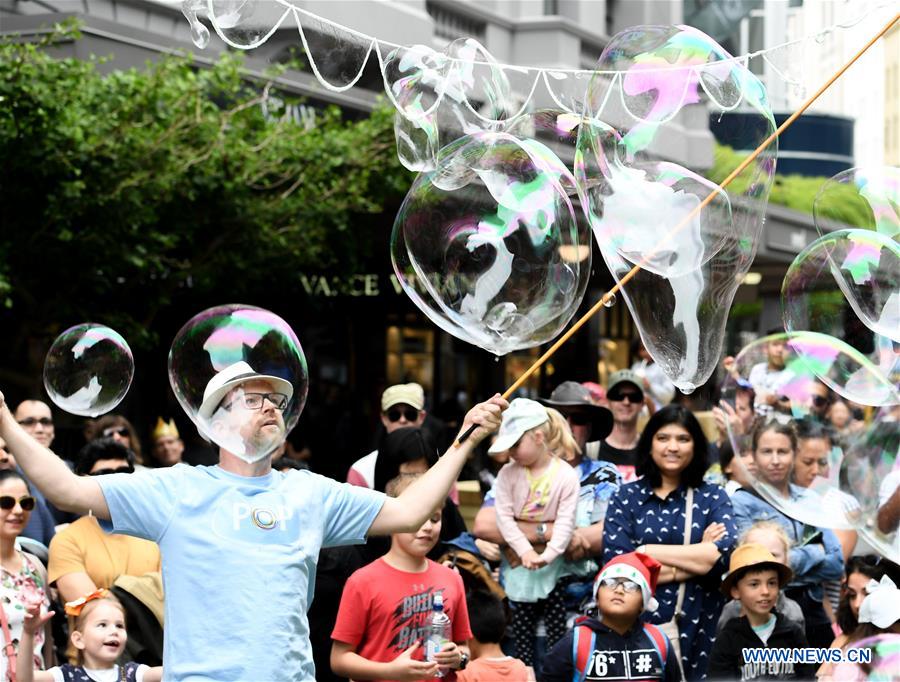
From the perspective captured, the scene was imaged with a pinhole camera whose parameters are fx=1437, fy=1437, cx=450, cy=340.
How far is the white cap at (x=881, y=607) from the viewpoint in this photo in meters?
5.33

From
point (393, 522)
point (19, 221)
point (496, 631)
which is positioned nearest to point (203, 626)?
point (393, 522)

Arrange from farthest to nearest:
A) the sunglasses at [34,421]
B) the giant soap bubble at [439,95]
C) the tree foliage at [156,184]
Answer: the tree foliage at [156,184], the sunglasses at [34,421], the giant soap bubble at [439,95]

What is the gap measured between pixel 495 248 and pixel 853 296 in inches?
65.9

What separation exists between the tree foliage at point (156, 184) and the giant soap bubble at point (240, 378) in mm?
5414

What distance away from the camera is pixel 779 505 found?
6121 mm

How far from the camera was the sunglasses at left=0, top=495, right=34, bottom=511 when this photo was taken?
5895mm

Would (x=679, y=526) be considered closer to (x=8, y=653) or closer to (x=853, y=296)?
(x=853, y=296)

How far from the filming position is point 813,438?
6.50 metres

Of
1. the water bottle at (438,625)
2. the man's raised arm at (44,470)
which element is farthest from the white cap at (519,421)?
the man's raised arm at (44,470)

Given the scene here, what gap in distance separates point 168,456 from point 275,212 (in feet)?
10.9

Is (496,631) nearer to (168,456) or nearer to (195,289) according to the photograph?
(168,456)

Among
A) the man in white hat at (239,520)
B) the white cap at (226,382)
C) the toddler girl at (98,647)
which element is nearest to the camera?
the man in white hat at (239,520)

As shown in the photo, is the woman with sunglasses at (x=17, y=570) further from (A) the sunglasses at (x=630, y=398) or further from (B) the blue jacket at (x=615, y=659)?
(A) the sunglasses at (x=630, y=398)

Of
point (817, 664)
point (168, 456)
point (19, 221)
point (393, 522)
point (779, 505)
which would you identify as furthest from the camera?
point (19, 221)
